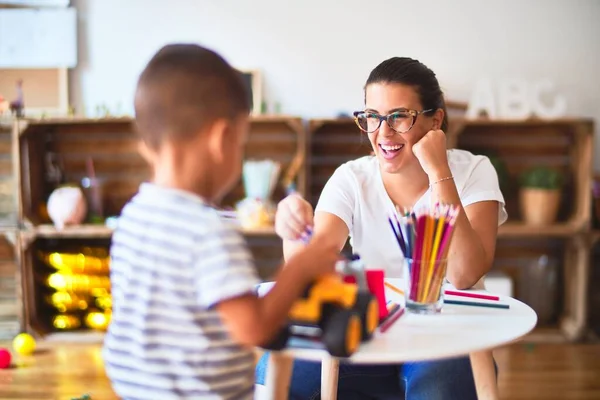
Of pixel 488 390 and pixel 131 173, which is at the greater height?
pixel 131 173

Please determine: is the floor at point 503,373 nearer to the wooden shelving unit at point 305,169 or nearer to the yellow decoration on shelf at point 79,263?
the wooden shelving unit at point 305,169

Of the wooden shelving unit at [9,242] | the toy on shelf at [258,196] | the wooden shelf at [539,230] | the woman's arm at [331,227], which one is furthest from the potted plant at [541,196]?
the wooden shelving unit at [9,242]

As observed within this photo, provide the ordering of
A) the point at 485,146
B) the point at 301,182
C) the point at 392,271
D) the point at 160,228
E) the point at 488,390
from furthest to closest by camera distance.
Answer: the point at 485,146 < the point at 301,182 < the point at 392,271 < the point at 488,390 < the point at 160,228

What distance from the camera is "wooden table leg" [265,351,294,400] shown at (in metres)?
1.04

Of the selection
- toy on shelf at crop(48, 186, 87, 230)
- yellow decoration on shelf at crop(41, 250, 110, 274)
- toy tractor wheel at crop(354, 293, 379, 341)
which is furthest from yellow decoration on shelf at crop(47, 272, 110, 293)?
toy tractor wheel at crop(354, 293, 379, 341)

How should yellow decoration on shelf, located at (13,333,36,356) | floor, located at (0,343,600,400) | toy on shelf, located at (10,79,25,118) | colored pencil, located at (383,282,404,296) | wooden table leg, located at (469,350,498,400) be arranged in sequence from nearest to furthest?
1. wooden table leg, located at (469,350,498,400)
2. colored pencil, located at (383,282,404,296)
3. floor, located at (0,343,600,400)
4. yellow decoration on shelf, located at (13,333,36,356)
5. toy on shelf, located at (10,79,25,118)

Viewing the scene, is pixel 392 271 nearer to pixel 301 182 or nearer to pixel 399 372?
pixel 399 372

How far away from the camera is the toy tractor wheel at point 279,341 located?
93cm

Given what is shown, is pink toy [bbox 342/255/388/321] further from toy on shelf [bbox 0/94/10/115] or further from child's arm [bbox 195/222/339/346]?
toy on shelf [bbox 0/94/10/115]

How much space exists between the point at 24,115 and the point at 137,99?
2.66 metres

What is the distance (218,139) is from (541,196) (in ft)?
8.41

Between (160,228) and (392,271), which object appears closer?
(160,228)

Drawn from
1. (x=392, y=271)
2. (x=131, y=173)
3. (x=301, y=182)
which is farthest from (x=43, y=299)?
(x=392, y=271)

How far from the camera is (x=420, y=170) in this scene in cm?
162
